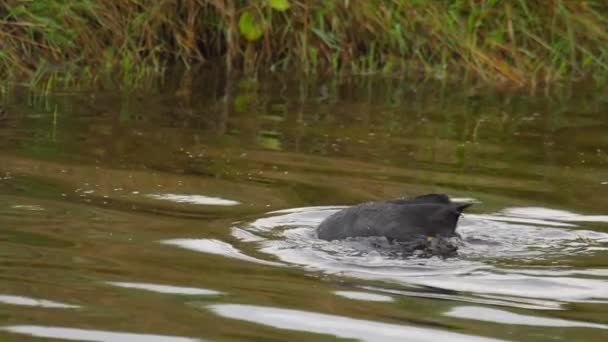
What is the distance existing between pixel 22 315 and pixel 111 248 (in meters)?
1.05

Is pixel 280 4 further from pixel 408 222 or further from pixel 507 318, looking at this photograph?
pixel 507 318

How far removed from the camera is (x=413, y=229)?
212 inches

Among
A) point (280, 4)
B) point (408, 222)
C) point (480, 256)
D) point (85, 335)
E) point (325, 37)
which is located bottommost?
point (85, 335)

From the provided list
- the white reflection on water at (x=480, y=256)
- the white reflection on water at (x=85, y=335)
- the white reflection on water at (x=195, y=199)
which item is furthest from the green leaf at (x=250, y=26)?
the white reflection on water at (x=85, y=335)

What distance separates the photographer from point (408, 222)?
5406mm

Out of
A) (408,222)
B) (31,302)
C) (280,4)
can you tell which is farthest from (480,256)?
(280,4)

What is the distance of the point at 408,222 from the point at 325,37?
5024 millimetres

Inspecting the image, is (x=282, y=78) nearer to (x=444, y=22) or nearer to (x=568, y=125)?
(x=444, y=22)

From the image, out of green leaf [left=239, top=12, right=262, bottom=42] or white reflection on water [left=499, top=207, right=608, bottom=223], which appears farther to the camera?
green leaf [left=239, top=12, right=262, bottom=42]

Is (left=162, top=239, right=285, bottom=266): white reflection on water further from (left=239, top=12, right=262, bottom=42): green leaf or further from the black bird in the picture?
(left=239, top=12, right=262, bottom=42): green leaf

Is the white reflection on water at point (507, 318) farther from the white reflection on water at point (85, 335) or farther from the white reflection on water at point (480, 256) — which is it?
the white reflection on water at point (85, 335)

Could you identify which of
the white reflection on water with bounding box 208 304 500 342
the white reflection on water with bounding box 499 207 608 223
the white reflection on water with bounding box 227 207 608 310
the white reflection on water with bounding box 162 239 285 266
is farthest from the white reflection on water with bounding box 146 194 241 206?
the white reflection on water with bounding box 208 304 500 342

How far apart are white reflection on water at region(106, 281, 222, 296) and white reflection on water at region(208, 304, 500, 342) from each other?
0.60 ft

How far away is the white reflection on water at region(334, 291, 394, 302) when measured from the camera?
15.2 feet
